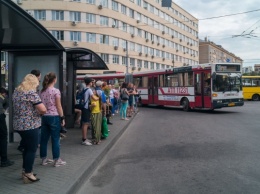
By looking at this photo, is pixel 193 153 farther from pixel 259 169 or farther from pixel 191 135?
pixel 191 135

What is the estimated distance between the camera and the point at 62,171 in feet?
19.4

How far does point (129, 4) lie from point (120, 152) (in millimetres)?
54670

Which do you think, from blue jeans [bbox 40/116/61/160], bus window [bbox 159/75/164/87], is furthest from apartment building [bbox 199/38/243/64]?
blue jeans [bbox 40/116/61/160]

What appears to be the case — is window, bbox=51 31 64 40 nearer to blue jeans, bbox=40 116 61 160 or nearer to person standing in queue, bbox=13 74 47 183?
blue jeans, bbox=40 116 61 160

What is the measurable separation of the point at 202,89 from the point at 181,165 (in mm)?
12614

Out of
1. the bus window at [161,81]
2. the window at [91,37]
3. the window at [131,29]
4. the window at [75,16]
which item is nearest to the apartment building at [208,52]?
the window at [131,29]

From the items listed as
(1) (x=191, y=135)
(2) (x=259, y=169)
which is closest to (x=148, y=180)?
(2) (x=259, y=169)

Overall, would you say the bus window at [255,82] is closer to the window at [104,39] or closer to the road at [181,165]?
the road at [181,165]

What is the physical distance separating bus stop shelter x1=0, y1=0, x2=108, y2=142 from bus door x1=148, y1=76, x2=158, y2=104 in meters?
11.7

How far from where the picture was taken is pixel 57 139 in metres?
6.28

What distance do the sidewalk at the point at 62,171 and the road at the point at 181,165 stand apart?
Answer: 0.72 feet

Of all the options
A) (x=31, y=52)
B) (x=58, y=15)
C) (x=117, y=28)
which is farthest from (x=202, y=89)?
(x=117, y=28)

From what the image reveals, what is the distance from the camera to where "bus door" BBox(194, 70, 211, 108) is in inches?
716

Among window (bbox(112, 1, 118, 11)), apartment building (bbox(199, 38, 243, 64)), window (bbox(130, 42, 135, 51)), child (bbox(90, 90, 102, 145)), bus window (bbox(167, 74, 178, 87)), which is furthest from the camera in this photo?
apartment building (bbox(199, 38, 243, 64))
